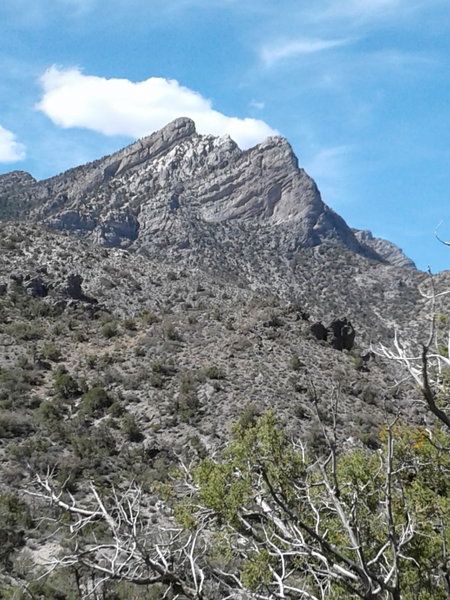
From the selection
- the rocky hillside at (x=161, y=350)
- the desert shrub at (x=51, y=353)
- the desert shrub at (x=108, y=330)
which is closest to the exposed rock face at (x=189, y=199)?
the rocky hillside at (x=161, y=350)

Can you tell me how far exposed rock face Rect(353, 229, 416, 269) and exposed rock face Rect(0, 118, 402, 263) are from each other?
134 ft

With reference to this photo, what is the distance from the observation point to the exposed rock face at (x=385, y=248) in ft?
509

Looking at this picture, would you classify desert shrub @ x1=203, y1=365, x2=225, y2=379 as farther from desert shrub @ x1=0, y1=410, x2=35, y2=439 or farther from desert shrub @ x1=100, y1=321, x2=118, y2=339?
desert shrub @ x1=0, y1=410, x2=35, y2=439

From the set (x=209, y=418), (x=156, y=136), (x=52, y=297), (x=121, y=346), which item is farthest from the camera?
(x=156, y=136)

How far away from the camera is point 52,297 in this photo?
144 feet

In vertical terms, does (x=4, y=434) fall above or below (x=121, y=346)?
below

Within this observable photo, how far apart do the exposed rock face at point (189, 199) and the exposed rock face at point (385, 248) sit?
40.7 metres

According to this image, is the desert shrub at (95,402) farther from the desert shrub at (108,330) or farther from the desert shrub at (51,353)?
the desert shrub at (108,330)

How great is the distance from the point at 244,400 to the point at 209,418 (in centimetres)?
245

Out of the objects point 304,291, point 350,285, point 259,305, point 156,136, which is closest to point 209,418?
point 259,305

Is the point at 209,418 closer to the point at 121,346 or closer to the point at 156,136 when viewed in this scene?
the point at 121,346

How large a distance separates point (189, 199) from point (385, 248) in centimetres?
7681

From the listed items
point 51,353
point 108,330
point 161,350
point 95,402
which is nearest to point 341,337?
point 161,350

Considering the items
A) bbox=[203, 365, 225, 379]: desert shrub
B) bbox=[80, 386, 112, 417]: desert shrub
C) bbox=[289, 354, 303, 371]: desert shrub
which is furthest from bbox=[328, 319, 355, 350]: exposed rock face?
bbox=[80, 386, 112, 417]: desert shrub
